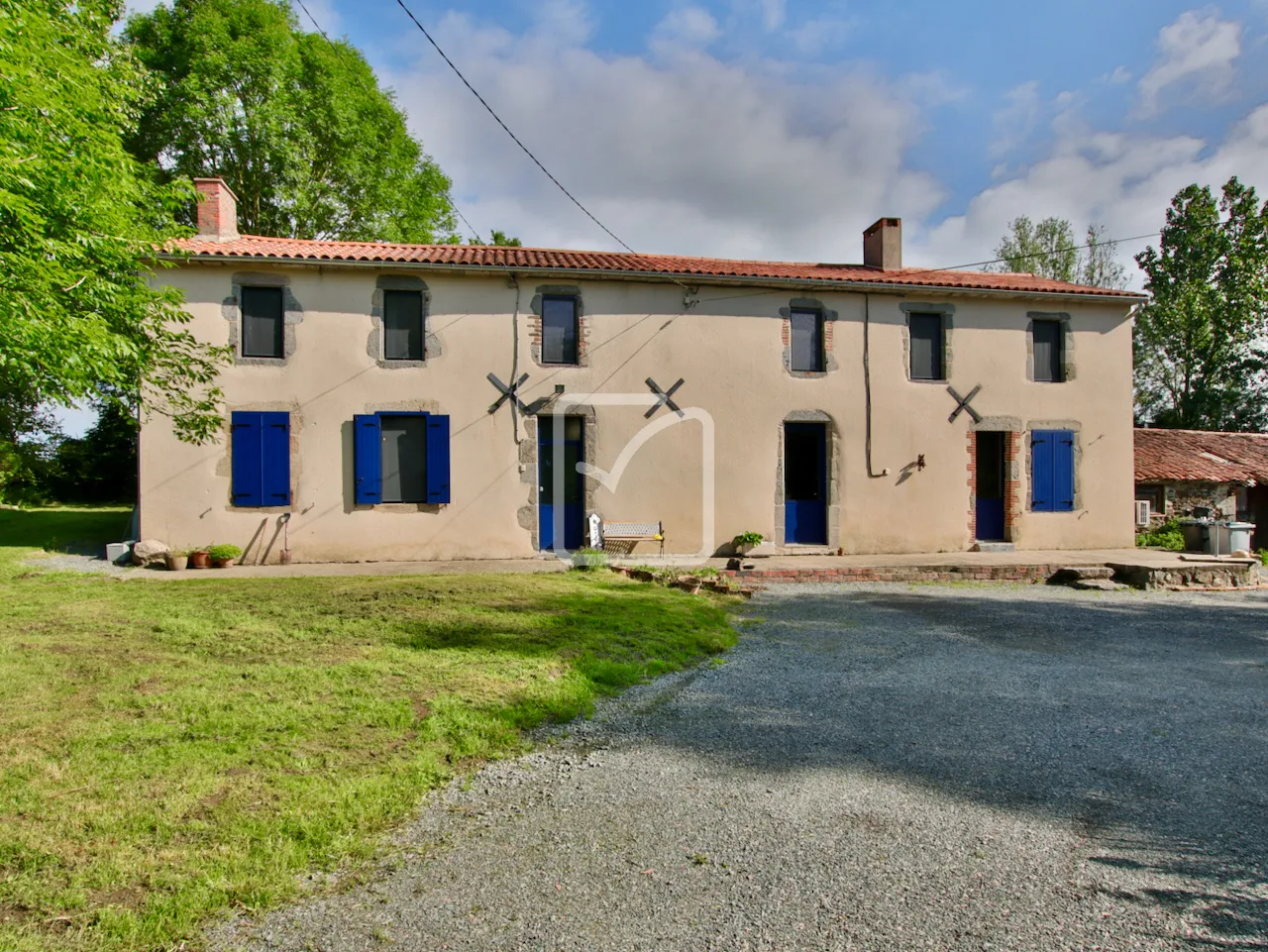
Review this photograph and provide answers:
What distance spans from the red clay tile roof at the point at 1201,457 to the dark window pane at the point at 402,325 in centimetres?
1455

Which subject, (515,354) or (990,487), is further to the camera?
(990,487)

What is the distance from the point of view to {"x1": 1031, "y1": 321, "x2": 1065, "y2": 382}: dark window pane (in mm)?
12766

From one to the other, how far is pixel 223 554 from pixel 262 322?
3380 mm

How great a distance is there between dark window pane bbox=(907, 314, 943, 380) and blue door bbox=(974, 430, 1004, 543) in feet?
4.66

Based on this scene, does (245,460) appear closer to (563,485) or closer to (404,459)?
(404,459)

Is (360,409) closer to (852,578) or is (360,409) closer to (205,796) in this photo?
(852,578)

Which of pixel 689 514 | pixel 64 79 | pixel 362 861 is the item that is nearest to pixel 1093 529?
pixel 689 514

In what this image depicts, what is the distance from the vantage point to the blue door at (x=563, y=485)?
37.4 ft

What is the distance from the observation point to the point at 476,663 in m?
5.11

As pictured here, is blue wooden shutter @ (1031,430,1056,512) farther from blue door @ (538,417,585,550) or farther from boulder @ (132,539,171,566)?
boulder @ (132,539,171,566)

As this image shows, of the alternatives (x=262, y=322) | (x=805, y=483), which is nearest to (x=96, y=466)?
(x=262, y=322)

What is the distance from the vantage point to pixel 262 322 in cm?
1069

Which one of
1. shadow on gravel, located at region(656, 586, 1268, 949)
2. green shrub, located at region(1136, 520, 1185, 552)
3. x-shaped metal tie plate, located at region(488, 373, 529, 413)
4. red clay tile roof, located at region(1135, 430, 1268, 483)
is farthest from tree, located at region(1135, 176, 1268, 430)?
x-shaped metal tie plate, located at region(488, 373, 529, 413)

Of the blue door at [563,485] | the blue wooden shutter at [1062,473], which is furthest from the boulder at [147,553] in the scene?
the blue wooden shutter at [1062,473]
